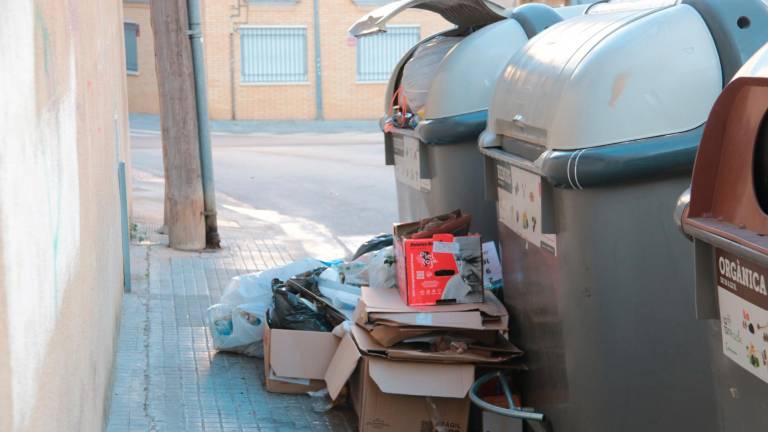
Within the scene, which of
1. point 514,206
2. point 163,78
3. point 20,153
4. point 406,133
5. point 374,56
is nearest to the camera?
point 20,153

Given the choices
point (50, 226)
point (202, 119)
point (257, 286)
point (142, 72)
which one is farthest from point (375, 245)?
point (142, 72)

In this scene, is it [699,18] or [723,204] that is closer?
[723,204]

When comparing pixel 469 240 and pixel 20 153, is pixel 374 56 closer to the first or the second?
pixel 469 240

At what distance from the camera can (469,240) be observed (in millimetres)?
4863

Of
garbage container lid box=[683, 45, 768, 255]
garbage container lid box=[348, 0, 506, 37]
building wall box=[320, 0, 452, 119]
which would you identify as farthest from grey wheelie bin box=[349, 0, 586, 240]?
building wall box=[320, 0, 452, 119]

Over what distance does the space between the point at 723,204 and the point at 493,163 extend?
2212 millimetres

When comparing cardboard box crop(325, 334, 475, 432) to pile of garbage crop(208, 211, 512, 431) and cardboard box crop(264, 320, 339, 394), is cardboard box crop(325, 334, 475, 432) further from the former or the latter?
cardboard box crop(264, 320, 339, 394)

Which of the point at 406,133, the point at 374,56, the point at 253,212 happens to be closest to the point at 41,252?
the point at 406,133

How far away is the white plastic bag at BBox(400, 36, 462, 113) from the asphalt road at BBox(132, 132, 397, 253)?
4056 millimetres

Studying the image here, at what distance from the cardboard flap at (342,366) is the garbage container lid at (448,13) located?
181cm

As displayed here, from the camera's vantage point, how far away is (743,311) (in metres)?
2.52

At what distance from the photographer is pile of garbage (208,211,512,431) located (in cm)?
460

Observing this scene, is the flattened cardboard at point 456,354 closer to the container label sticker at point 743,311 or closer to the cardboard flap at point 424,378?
the cardboard flap at point 424,378

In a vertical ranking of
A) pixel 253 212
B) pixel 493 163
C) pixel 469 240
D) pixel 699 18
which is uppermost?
pixel 699 18
